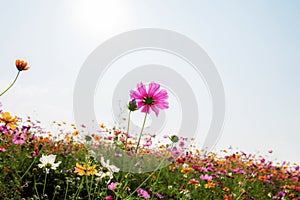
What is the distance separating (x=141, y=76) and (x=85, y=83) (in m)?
0.52

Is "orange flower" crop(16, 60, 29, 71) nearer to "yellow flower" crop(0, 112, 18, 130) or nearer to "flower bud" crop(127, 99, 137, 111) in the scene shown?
"yellow flower" crop(0, 112, 18, 130)

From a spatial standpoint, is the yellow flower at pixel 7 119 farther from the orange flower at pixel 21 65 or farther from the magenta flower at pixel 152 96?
the magenta flower at pixel 152 96

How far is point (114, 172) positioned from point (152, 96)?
1.39m

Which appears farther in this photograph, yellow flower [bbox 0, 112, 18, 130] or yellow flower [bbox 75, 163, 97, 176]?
yellow flower [bbox 0, 112, 18, 130]

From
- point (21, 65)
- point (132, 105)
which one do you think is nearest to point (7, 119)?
point (21, 65)

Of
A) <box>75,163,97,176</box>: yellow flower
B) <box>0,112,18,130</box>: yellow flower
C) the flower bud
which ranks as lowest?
<box>75,163,97,176</box>: yellow flower

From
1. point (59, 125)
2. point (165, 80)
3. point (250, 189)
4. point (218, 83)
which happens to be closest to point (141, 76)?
point (165, 80)

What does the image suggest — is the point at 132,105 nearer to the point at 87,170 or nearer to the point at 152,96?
the point at 152,96

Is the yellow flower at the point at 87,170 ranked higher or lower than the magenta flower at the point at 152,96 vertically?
lower

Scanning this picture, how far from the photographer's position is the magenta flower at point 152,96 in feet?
4.68

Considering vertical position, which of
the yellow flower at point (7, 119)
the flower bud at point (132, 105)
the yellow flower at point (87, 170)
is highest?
the flower bud at point (132, 105)

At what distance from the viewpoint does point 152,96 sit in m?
1.44

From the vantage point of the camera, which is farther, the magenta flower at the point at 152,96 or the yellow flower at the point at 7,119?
the yellow flower at the point at 7,119

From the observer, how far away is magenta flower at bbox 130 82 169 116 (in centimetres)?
143
